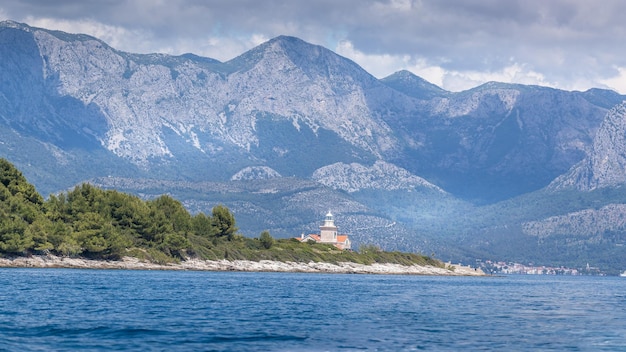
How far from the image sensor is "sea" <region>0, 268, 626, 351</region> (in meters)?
54.2

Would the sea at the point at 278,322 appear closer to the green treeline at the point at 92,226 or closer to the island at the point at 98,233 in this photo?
Result: the island at the point at 98,233

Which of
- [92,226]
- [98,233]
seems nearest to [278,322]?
[98,233]

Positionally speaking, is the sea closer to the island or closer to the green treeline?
the island

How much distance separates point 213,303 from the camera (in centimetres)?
8131

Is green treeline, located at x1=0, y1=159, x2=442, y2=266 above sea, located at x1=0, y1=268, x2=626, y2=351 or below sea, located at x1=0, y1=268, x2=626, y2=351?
above

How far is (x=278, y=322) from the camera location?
66438 millimetres

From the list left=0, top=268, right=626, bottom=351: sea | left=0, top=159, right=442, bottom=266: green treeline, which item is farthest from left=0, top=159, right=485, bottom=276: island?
left=0, top=268, right=626, bottom=351: sea

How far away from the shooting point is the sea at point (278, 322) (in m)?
54.2

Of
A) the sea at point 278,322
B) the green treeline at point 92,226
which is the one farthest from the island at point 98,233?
the sea at point 278,322

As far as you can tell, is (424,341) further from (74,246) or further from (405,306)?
→ (74,246)

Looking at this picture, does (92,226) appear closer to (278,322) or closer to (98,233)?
(98,233)

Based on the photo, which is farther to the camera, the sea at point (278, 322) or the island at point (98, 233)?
the island at point (98, 233)

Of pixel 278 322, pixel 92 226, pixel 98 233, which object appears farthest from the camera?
pixel 92 226

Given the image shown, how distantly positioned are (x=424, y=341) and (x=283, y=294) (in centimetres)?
4450
